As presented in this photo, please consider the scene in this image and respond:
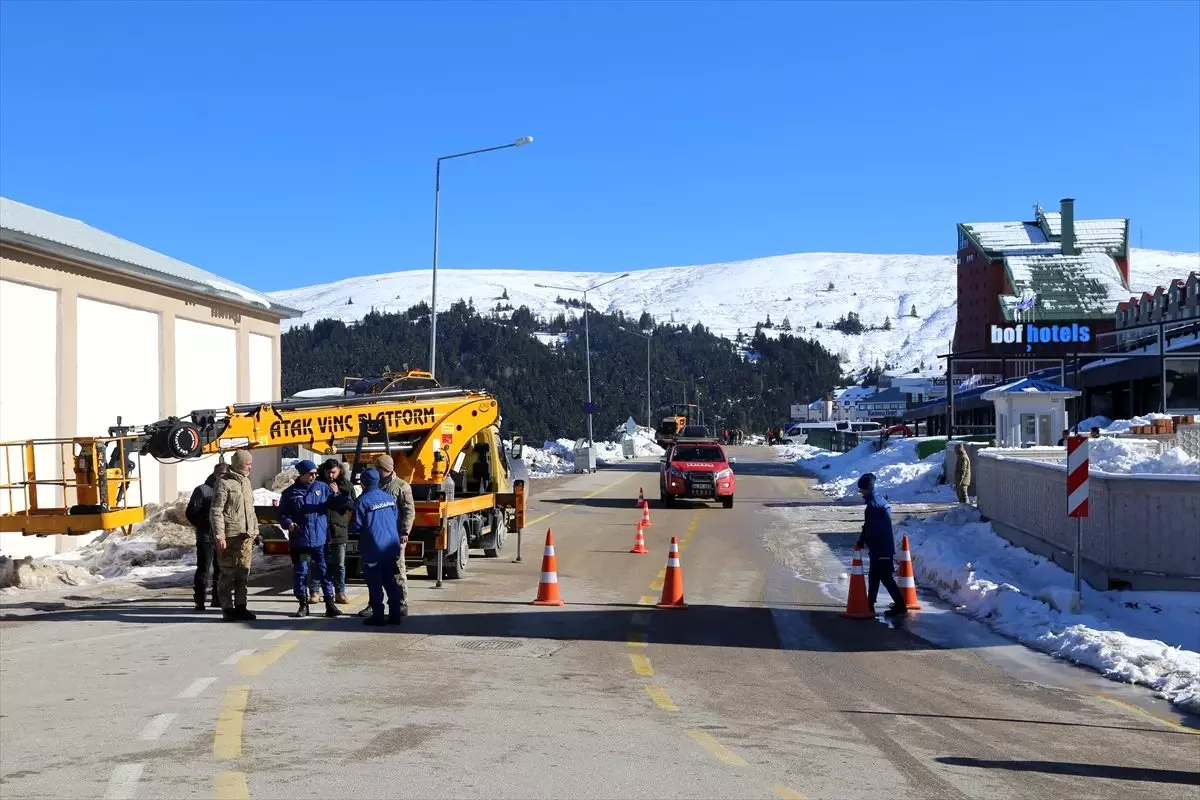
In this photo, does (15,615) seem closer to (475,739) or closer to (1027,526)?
(475,739)

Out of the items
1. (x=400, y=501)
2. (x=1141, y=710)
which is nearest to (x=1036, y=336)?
(x=400, y=501)

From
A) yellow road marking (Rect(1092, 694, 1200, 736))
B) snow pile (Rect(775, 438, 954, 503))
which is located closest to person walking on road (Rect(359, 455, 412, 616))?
yellow road marking (Rect(1092, 694, 1200, 736))

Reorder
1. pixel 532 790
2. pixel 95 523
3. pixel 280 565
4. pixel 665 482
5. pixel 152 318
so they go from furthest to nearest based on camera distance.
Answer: pixel 665 482 < pixel 152 318 < pixel 280 565 < pixel 95 523 < pixel 532 790

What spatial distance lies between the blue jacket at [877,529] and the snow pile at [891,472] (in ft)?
45.2

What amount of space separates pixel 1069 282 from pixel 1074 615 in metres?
88.1

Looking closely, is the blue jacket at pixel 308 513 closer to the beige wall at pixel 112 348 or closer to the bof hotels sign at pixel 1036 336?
the beige wall at pixel 112 348

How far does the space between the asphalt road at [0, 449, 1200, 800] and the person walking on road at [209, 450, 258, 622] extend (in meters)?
0.39

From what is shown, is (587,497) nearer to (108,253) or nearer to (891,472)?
(891,472)

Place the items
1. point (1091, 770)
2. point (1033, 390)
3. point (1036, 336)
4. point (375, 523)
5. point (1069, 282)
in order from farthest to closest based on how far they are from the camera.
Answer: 1. point (1069, 282)
2. point (1036, 336)
3. point (1033, 390)
4. point (375, 523)
5. point (1091, 770)

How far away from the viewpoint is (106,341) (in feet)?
85.3

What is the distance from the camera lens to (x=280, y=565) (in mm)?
19203

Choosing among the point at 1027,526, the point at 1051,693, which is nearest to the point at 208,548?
the point at 1051,693

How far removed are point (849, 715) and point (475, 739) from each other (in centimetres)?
284

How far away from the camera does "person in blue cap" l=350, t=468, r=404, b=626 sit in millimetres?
12867
